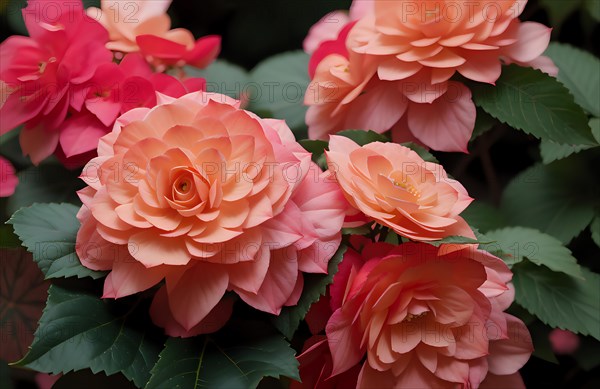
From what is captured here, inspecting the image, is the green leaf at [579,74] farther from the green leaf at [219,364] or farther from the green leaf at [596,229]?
the green leaf at [219,364]

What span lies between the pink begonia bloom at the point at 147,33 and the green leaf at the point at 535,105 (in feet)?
0.98

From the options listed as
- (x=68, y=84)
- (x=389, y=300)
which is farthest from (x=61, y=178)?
(x=389, y=300)

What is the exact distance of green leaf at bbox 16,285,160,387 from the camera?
49cm

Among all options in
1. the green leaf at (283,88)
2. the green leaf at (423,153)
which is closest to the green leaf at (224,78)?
the green leaf at (283,88)

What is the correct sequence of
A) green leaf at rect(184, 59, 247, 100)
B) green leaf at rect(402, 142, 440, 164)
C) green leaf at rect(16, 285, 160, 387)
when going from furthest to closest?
1. green leaf at rect(184, 59, 247, 100)
2. green leaf at rect(402, 142, 440, 164)
3. green leaf at rect(16, 285, 160, 387)

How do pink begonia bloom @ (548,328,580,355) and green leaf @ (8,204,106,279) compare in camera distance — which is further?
pink begonia bloom @ (548,328,580,355)

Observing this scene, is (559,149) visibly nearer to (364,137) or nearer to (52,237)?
(364,137)

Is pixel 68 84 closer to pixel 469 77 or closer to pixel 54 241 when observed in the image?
pixel 54 241

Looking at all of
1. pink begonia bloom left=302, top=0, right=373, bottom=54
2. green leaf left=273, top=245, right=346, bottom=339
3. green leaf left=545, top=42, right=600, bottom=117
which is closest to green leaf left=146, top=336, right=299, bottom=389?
green leaf left=273, top=245, right=346, bottom=339

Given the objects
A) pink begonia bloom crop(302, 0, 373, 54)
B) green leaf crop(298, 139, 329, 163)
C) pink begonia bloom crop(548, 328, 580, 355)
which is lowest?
pink begonia bloom crop(548, 328, 580, 355)

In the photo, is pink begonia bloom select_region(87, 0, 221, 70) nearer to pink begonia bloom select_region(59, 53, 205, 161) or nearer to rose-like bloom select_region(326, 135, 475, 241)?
pink begonia bloom select_region(59, 53, 205, 161)

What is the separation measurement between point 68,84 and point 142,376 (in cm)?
28

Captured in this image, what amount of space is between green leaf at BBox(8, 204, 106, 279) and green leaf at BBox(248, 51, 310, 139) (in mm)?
277

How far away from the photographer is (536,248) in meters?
0.66
